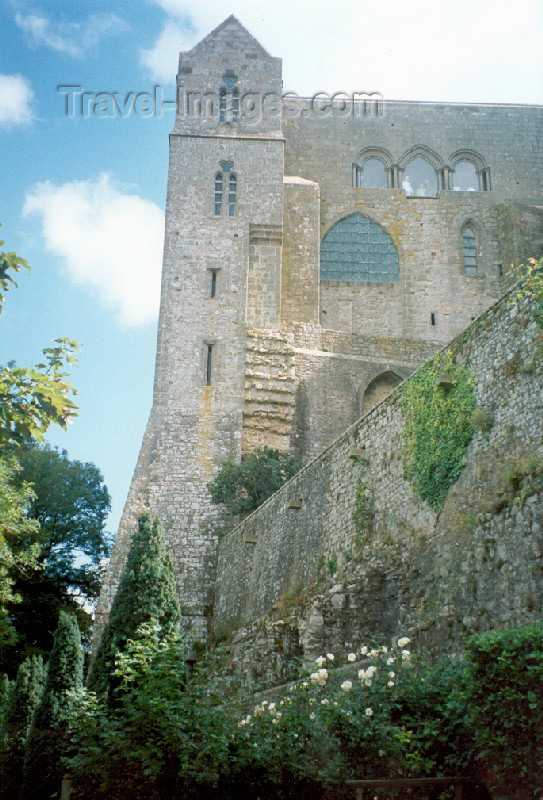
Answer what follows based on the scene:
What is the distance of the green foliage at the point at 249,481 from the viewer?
76.2 ft

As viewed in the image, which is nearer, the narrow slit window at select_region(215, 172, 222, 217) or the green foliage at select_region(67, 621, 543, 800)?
the green foliage at select_region(67, 621, 543, 800)

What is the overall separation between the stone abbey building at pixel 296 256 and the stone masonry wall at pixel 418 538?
304 inches

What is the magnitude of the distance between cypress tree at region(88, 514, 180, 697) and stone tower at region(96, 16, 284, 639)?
884 cm

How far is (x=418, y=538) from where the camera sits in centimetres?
1140

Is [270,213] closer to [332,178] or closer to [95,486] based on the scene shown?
[332,178]

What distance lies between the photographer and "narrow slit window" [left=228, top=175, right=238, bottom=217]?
2817cm

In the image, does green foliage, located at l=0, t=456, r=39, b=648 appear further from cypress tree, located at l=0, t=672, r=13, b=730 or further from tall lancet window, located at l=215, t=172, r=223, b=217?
tall lancet window, located at l=215, t=172, r=223, b=217

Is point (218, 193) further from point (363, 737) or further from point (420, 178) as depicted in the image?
point (363, 737)

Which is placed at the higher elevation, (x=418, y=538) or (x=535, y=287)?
(x=535, y=287)

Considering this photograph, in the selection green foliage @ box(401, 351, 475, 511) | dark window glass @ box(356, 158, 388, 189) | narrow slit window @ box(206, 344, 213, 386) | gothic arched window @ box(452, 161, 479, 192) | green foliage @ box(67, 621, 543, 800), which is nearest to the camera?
green foliage @ box(67, 621, 543, 800)

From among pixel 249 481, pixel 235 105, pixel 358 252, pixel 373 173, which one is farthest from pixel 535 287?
pixel 373 173

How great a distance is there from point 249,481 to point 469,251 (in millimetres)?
13206

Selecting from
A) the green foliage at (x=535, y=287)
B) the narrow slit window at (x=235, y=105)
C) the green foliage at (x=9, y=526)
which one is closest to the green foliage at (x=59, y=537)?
the green foliage at (x=9, y=526)

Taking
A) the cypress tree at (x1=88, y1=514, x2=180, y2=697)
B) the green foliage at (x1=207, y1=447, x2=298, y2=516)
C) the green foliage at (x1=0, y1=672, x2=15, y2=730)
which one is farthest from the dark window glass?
the cypress tree at (x1=88, y1=514, x2=180, y2=697)
